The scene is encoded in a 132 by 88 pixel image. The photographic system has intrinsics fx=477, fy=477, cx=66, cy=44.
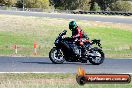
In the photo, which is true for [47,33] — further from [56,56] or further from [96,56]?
[56,56]

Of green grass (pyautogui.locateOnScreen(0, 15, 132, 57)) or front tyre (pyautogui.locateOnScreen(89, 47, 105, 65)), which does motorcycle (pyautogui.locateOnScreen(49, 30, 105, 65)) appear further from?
green grass (pyautogui.locateOnScreen(0, 15, 132, 57))

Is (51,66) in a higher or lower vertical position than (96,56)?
lower

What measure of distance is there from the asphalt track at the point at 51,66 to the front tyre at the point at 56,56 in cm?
20

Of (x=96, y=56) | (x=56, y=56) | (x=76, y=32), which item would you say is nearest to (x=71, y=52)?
(x=56, y=56)

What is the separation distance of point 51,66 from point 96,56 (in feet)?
6.64

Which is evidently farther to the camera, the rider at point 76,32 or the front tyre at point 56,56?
the front tyre at point 56,56

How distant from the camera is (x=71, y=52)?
18.9 meters

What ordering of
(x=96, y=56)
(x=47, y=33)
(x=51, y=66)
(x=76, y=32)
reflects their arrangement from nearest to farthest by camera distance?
(x=51, y=66) → (x=76, y=32) → (x=96, y=56) → (x=47, y=33)

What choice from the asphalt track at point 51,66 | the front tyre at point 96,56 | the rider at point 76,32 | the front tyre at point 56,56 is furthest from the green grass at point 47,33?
the rider at point 76,32

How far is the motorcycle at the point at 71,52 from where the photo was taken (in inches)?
739

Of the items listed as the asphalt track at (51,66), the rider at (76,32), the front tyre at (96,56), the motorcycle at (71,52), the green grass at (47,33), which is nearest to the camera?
the asphalt track at (51,66)

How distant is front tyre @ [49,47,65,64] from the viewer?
18781 millimetres

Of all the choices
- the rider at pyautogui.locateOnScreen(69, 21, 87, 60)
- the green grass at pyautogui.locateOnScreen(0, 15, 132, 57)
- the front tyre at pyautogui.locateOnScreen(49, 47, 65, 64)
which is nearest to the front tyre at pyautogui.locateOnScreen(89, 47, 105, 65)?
the rider at pyautogui.locateOnScreen(69, 21, 87, 60)

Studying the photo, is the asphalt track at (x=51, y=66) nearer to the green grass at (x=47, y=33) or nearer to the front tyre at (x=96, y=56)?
the front tyre at (x=96, y=56)
